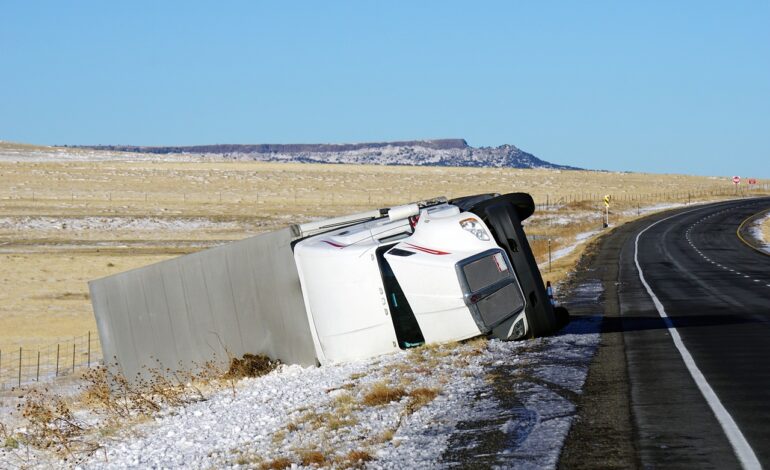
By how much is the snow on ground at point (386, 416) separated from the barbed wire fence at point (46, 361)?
35.2ft

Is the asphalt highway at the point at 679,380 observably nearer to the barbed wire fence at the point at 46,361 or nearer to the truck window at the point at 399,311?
the truck window at the point at 399,311

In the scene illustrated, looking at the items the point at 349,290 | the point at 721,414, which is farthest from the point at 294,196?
the point at 721,414

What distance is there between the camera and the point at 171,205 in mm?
89312

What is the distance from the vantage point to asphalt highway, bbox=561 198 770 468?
874 cm

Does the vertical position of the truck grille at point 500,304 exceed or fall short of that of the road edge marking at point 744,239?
it exceeds it

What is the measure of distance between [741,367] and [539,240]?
52057 millimetres

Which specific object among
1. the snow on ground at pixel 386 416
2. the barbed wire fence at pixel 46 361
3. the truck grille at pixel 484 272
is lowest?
the barbed wire fence at pixel 46 361

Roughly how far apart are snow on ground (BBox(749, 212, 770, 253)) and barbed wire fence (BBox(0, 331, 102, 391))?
121 feet

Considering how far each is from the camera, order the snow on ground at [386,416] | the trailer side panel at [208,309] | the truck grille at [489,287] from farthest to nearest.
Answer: the trailer side panel at [208,309]
the truck grille at [489,287]
the snow on ground at [386,416]

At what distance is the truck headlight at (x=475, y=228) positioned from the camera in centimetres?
1545

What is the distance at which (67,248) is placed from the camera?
198 ft

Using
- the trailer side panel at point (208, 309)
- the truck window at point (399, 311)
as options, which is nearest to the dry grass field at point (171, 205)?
the trailer side panel at point (208, 309)

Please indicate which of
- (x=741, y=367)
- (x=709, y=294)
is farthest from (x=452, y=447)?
(x=709, y=294)

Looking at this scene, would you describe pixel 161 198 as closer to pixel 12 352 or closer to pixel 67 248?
pixel 67 248
